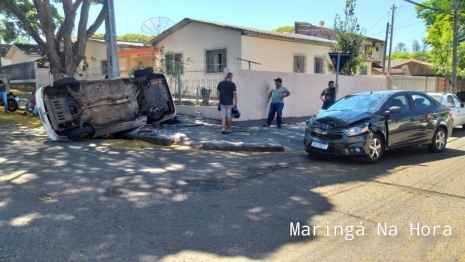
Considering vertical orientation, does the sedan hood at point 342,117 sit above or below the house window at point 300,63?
below

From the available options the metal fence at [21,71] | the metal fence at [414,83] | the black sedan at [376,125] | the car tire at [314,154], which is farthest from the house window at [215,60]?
the metal fence at [21,71]

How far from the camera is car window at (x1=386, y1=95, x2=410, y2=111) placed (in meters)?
7.91

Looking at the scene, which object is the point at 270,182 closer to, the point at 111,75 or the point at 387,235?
the point at 387,235

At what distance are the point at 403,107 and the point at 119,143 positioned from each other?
6751mm

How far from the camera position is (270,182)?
5871 mm

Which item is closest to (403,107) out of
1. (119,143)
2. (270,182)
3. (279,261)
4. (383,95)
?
(383,95)

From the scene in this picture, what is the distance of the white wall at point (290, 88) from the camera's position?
1256cm

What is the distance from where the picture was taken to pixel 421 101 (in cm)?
857

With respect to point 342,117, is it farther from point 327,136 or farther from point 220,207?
point 220,207

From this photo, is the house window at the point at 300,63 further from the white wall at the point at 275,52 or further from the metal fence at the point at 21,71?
the metal fence at the point at 21,71

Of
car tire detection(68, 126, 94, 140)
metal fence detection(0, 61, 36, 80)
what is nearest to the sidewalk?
car tire detection(68, 126, 94, 140)

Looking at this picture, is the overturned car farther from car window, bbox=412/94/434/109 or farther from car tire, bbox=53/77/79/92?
car window, bbox=412/94/434/109

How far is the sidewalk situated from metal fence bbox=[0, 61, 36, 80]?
1742 cm

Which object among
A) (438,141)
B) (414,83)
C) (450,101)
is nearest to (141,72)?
(438,141)
